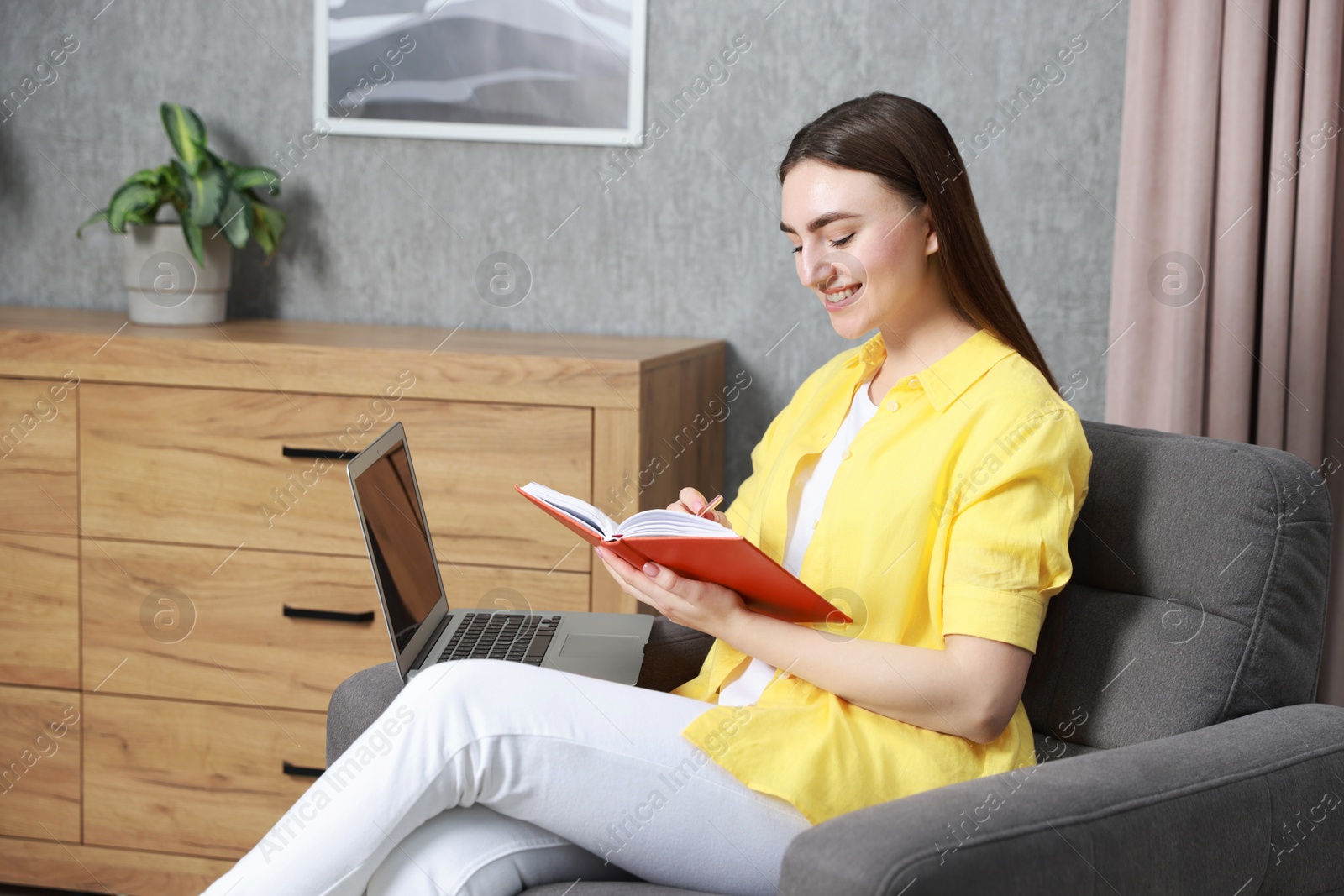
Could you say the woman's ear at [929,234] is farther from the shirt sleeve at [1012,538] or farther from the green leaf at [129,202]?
the green leaf at [129,202]

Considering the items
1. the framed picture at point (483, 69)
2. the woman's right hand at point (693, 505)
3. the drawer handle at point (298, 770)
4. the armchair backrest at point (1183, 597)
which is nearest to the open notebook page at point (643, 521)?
the woman's right hand at point (693, 505)

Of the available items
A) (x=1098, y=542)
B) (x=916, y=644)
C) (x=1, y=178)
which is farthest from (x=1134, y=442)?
(x=1, y=178)

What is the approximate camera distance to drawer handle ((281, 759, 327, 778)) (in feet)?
6.81

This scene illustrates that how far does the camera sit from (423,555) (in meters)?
1.73

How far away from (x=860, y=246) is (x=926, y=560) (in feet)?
1.17

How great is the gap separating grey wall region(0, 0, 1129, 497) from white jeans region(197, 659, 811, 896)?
4.41 feet

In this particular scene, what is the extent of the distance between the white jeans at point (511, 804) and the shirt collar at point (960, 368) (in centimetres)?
43

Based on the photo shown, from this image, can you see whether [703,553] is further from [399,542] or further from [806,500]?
[399,542]

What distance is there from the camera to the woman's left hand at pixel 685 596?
128 cm

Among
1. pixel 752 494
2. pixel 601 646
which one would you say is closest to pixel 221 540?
pixel 601 646

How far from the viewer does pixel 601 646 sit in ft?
5.34

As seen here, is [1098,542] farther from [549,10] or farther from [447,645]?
[549,10]

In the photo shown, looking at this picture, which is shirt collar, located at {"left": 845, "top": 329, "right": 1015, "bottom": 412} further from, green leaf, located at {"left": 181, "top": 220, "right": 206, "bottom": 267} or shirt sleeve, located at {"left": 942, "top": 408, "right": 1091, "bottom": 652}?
green leaf, located at {"left": 181, "top": 220, "right": 206, "bottom": 267}

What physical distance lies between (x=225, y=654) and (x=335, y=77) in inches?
47.8
